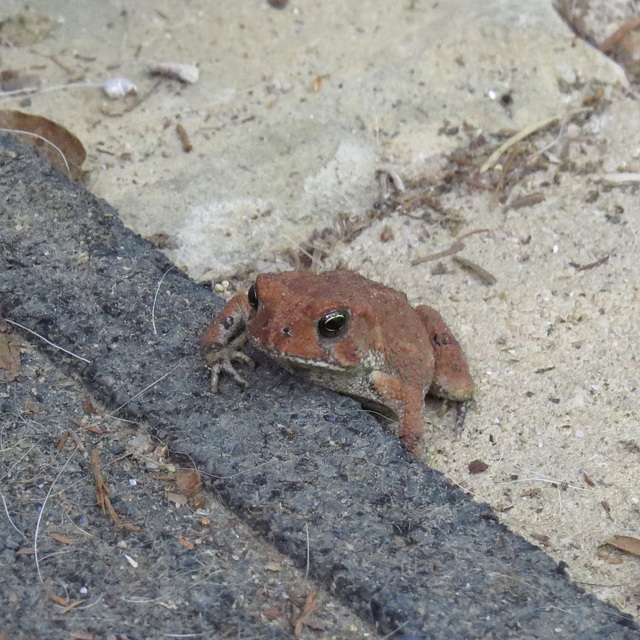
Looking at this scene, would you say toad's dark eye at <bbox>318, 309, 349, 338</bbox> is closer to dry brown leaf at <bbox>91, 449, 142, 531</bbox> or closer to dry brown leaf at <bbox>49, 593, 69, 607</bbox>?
dry brown leaf at <bbox>91, 449, 142, 531</bbox>

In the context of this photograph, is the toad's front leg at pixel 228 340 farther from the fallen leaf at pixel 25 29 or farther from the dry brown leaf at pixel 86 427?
the fallen leaf at pixel 25 29

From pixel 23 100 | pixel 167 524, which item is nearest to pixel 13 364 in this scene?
pixel 167 524

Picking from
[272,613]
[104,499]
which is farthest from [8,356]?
[272,613]

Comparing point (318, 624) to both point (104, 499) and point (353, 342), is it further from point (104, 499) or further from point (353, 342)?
point (353, 342)

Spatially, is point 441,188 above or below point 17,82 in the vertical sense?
above

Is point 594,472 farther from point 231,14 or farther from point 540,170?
point 231,14

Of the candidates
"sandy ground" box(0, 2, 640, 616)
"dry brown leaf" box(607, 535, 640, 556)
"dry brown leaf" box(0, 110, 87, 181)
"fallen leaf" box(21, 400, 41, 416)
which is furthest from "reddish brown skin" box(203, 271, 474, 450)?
"dry brown leaf" box(0, 110, 87, 181)
